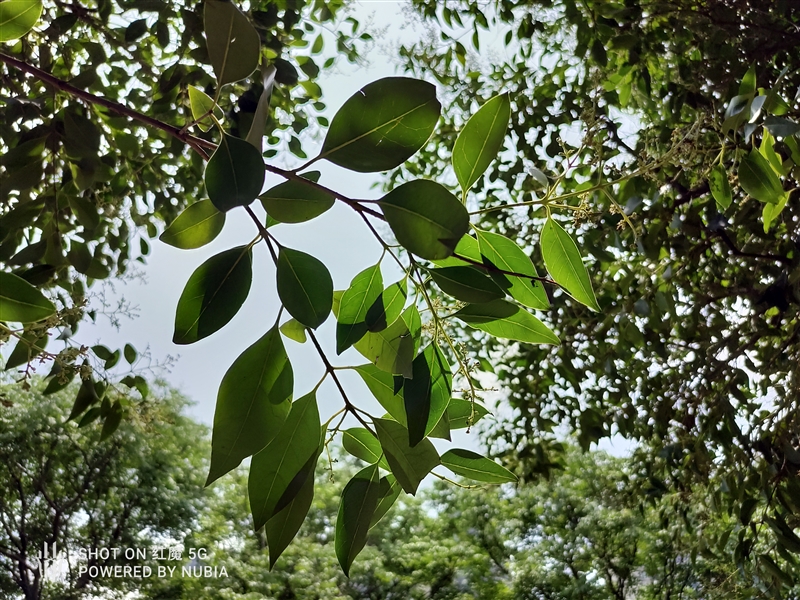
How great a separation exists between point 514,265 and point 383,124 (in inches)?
3.6

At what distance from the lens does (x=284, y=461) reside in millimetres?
223

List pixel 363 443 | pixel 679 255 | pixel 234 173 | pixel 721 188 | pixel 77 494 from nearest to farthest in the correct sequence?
pixel 234 173, pixel 363 443, pixel 721 188, pixel 679 255, pixel 77 494

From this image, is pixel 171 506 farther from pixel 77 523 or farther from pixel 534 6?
pixel 534 6

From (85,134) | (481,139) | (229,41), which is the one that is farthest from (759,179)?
(85,134)

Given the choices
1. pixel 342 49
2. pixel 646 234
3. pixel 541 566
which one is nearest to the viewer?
pixel 646 234

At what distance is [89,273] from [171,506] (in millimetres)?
3936

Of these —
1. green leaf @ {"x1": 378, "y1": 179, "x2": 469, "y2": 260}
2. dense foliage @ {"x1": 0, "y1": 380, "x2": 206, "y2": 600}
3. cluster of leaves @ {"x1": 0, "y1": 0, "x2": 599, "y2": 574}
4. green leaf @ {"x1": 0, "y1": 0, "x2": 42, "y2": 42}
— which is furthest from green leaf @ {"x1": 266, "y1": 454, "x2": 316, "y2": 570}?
dense foliage @ {"x1": 0, "y1": 380, "x2": 206, "y2": 600}

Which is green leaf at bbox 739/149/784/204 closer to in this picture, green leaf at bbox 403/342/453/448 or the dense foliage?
green leaf at bbox 403/342/453/448

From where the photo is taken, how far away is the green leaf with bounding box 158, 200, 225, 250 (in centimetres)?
22

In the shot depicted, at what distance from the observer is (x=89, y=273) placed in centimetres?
60

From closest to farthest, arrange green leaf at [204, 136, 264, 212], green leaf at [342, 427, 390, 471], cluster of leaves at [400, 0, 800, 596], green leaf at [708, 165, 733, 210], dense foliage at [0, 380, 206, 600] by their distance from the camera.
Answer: green leaf at [204, 136, 264, 212] < green leaf at [342, 427, 390, 471] < green leaf at [708, 165, 733, 210] < cluster of leaves at [400, 0, 800, 596] < dense foliage at [0, 380, 206, 600]

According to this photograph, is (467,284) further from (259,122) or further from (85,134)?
(85,134)

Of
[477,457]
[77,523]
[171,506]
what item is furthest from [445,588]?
[477,457]

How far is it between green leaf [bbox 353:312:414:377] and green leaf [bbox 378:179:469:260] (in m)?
0.04
